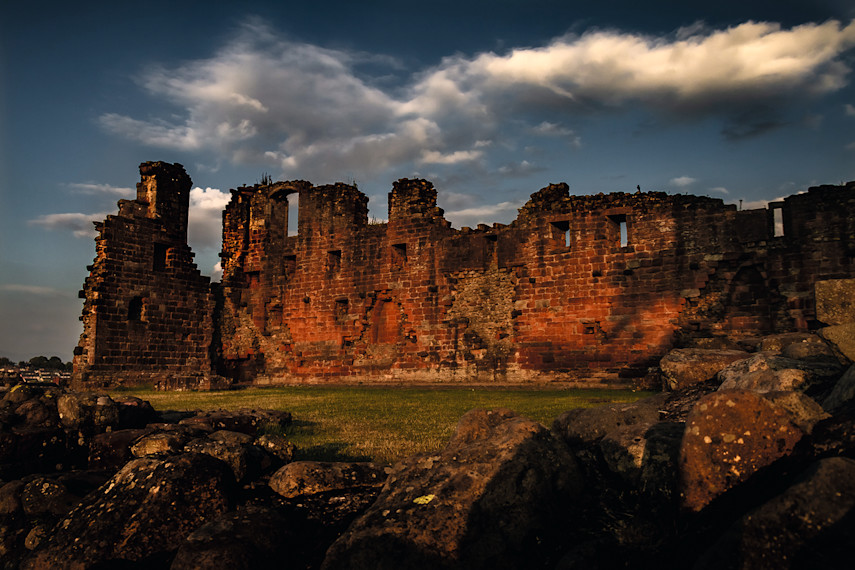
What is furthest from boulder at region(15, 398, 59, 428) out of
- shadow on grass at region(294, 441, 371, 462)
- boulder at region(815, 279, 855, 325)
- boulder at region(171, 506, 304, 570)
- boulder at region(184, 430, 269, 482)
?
boulder at region(815, 279, 855, 325)

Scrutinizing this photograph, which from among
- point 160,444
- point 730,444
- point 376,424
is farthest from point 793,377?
point 160,444

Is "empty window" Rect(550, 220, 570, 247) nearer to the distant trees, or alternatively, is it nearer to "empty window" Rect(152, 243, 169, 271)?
"empty window" Rect(152, 243, 169, 271)

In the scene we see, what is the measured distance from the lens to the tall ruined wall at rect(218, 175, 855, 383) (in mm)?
16531

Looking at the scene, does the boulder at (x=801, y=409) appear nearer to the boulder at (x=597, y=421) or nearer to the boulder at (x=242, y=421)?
the boulder at (x=597, y=421)

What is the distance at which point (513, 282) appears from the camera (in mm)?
20234

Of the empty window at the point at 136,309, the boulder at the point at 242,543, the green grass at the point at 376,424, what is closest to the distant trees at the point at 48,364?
the empty window at the point at 136,309

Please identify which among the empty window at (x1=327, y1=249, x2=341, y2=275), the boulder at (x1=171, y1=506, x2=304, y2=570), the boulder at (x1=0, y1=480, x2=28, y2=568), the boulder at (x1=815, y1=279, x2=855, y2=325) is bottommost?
the boulder at (x1=0, y1=480, x2=28, y2=568)

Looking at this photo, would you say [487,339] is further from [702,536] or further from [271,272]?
[702,536]

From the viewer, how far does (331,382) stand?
2339 centimetres

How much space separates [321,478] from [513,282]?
15.2 metres

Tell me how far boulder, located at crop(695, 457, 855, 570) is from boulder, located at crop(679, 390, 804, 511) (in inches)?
17.7

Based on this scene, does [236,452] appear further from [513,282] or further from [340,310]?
[340,310]

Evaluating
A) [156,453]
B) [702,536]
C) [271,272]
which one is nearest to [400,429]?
[156,453]

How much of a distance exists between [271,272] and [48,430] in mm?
17930
